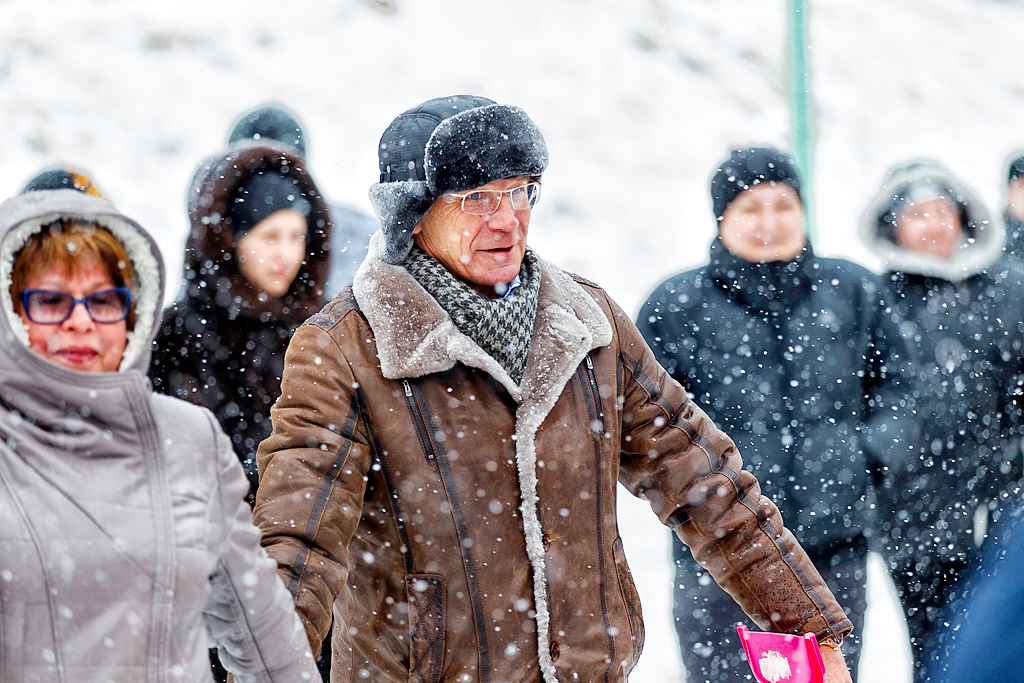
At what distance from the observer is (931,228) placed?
387 centimetres

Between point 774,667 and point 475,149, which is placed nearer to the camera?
point 475,149

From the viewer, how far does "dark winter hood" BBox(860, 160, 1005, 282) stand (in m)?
3.85

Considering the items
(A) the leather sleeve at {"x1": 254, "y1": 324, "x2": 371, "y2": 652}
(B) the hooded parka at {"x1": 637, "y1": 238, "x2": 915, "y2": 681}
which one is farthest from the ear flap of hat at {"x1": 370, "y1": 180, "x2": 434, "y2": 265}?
(B) the hooded parka at {"x1": 637, "y1": 238, "x2": 915, "y2": 681}

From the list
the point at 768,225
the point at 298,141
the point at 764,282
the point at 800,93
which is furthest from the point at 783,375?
the point at 800,93

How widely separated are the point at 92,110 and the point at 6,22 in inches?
51.6

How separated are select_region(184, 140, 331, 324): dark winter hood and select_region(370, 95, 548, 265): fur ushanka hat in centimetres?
112

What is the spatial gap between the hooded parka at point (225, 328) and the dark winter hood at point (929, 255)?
1980mm

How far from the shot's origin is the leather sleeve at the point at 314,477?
6.42ft

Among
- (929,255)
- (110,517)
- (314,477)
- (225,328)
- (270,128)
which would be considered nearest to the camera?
(110,517)

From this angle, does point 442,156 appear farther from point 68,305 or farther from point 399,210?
point 68,305

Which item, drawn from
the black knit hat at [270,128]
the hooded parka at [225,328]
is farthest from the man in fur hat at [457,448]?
the black knit hat at [270,128]

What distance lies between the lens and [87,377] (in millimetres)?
1584

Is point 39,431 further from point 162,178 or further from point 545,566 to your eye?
point 162,178

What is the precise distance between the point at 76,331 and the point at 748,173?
2.60 metres
